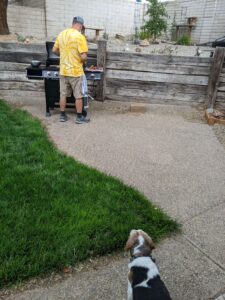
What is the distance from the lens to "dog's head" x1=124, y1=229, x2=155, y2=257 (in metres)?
1.93

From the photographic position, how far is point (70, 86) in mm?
5531

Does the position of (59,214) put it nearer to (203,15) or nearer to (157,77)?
(157,77)

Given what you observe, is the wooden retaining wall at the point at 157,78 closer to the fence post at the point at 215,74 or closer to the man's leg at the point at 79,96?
the fence post at the point at 215,74

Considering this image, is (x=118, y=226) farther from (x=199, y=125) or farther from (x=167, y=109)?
(x=167, y=109)

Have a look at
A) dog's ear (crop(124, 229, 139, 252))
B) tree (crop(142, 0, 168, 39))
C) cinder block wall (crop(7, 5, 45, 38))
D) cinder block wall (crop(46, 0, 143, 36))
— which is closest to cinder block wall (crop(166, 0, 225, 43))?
tree (crop(142, 0, 168, 39))

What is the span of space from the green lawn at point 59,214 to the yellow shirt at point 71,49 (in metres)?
1.91

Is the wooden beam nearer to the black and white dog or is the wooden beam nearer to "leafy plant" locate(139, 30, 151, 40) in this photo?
the black and white dog

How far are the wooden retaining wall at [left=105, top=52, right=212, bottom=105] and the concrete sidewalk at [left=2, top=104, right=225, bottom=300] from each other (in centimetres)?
36

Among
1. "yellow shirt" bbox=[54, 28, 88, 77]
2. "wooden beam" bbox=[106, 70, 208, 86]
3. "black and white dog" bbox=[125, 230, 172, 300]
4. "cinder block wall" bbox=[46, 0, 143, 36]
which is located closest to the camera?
"black and white dog" bbox=[125, 230, 172, 300]

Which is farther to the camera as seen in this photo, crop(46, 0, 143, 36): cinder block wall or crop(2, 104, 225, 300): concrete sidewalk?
crop(46, 0, 143, 36): cinder block wall

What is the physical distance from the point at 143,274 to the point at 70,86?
4.35 metres

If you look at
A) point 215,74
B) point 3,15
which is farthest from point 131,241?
point 3,15

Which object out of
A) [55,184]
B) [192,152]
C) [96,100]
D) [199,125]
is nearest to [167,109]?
[199,125]

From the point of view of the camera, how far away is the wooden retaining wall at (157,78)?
253 inches
